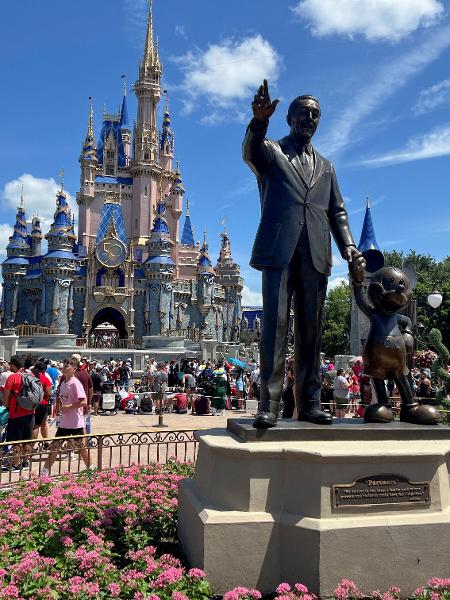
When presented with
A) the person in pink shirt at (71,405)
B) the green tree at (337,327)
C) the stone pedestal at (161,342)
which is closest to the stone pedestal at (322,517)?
the person in pink shirt at (71,405)

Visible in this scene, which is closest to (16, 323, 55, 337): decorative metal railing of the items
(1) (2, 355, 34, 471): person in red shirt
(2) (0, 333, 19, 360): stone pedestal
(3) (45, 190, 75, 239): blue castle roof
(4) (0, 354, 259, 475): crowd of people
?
(3) (45, 190, 75, 239): blue castle roof

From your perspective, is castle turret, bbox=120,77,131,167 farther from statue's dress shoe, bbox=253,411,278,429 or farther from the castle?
statue's dress shoe, bbox=253,411,278,429

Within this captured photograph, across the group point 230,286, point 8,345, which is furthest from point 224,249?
point 8,345

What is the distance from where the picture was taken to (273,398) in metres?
4.36

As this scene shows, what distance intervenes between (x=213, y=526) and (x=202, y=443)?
0.75 meters

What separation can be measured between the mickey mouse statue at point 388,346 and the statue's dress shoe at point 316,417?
36 centimetres

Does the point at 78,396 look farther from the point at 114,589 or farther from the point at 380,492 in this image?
the point at 380,492

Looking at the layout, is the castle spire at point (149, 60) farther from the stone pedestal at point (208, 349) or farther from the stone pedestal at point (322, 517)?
the stone pedestal at point (322, 517)

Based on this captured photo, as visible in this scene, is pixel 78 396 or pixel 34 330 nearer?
pixel 78 396

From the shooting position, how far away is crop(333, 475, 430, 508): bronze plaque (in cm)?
363

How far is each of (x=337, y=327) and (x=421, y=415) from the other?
47.7 metres

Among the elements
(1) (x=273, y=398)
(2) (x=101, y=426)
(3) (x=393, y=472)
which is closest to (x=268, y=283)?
(1) (x=273, y=398)

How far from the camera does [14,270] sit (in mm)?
48625

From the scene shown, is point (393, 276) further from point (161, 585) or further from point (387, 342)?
point (161, 585)
